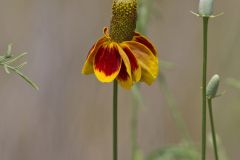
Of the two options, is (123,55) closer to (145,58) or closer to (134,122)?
(145,58)

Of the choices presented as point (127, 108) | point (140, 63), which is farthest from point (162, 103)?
point (140, 63)

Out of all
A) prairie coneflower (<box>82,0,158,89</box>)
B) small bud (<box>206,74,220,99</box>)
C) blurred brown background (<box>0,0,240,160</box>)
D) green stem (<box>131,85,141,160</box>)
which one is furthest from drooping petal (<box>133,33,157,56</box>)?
blurred brown background (<box>0,0,240,160</box>)

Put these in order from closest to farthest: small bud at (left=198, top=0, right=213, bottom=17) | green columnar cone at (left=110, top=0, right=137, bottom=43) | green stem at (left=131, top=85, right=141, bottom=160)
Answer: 1. small bud at (left=198, top=0, right=213, bottom=17)
2. green columnar cone at (left=110, top=0, right=137, bottom=43)
3. green stem at (left=131, top=85, right=141, bottom=160)

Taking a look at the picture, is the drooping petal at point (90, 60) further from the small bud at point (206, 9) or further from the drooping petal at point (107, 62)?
the small bud at point (206, 9)

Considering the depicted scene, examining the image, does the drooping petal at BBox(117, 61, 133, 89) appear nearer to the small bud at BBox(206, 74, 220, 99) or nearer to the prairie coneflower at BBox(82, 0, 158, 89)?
the prairie coneflower at BBox(82, 0, 158, 89)

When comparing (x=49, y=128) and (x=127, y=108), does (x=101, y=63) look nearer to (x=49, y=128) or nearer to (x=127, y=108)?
(x=49, y=128)

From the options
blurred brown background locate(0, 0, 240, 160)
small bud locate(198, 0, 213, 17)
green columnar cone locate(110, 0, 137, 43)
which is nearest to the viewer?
small bud locate(198, 0, 213, 17)
